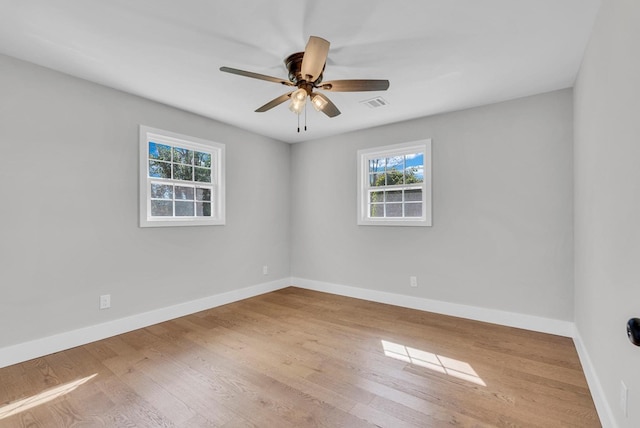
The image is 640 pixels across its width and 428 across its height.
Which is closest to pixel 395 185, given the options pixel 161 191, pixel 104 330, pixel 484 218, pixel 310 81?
pixel 484 218

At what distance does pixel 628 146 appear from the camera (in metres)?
1.35

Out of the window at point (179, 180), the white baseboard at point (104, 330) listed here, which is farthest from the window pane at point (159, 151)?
the white baseboard at point (104, 330)

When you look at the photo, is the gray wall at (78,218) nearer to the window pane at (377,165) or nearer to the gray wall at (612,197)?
the window pane at (377,165)

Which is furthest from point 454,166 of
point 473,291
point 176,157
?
point 176,157

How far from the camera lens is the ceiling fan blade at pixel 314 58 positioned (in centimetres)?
177

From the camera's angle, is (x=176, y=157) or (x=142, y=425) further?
(x=176, y=157)

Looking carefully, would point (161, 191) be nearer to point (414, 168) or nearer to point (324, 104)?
point (324, 104)

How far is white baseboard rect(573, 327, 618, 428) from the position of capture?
160 centimetres

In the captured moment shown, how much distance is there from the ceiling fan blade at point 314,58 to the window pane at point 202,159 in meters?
2.30

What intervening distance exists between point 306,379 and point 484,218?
2651 mm

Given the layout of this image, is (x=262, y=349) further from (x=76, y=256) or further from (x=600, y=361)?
(x=600, y=361)

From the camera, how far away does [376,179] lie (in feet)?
14.4

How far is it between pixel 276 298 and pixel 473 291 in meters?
2.67

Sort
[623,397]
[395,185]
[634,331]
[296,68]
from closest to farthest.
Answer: [634,331] → [623,397] → [296,68] → [395,185]
